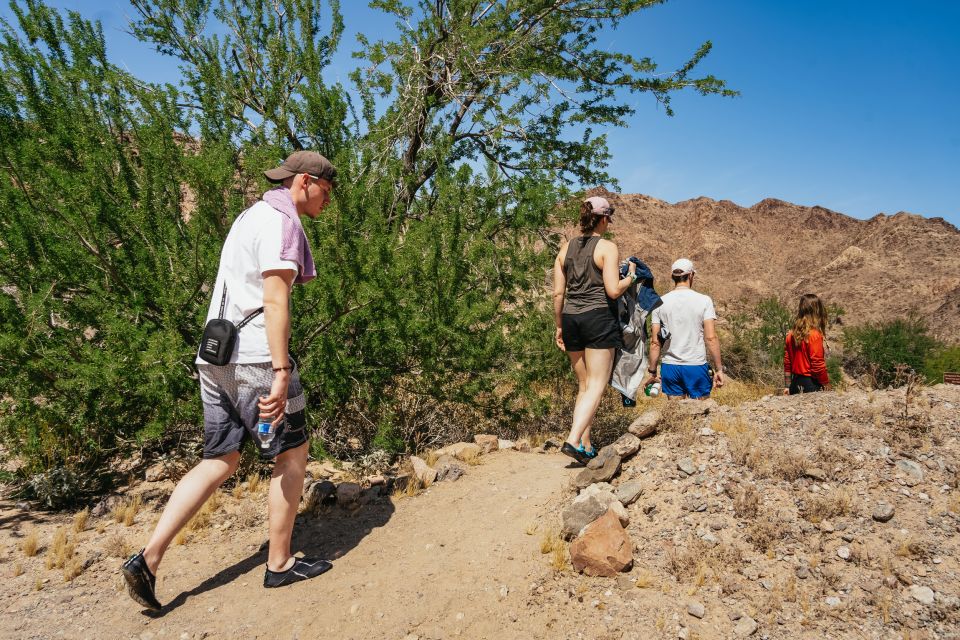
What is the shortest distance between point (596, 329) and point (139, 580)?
2905 millimetres

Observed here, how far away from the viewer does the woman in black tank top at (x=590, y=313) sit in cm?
395

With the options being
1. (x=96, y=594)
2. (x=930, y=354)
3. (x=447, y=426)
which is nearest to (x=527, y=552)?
(x=96, y=594)

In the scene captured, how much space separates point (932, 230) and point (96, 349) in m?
40.1

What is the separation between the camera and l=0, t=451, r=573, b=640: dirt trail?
8.43 ft

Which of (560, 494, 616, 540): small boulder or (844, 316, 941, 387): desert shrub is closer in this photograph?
(560, 494, 616, 540): small boulder

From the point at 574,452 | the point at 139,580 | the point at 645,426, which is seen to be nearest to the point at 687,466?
the point at 645,426

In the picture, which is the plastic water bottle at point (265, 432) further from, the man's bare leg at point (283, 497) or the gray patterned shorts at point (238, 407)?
the man's bare leg at point (283, 497)

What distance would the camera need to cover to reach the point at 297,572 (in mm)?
2893

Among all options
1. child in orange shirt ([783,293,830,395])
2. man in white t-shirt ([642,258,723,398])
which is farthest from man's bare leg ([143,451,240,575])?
child in orange shirt ([783,293,830,395])

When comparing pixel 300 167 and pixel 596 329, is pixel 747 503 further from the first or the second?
pixel 300 167

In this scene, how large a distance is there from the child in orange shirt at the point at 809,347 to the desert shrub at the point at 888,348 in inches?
600

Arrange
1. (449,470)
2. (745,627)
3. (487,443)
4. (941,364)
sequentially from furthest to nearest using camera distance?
(941,364) < (487,443) < (449,470) < (745,627)

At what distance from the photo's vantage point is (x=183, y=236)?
13.6 ft

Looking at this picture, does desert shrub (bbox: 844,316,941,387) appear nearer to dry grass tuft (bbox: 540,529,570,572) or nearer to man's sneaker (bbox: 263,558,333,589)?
dry grass tuft (bbox: 540,529,570,572)
